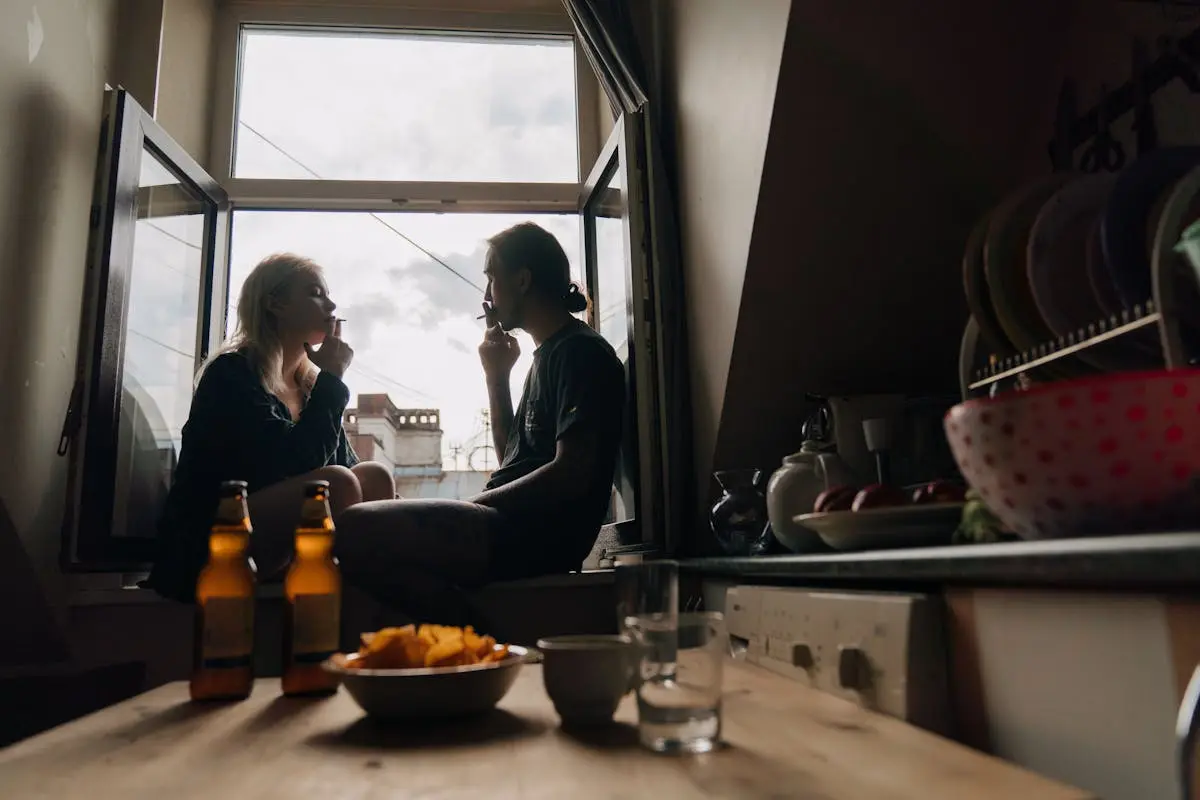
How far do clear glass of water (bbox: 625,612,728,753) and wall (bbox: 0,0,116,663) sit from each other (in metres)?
1.65

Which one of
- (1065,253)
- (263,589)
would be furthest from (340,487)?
(1065,253)

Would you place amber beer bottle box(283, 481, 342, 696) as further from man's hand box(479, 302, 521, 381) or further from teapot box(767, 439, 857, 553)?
man's hand box(479, 302, 521, 381)

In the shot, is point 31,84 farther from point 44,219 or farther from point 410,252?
point 410,252

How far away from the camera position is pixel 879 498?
1.08 m

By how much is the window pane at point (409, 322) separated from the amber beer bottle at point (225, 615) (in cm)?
165

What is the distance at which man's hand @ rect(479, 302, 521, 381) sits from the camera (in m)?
2.45

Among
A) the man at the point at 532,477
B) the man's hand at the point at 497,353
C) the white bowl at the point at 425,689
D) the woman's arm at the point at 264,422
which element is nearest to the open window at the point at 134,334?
the woman's arm at the point at 264,422

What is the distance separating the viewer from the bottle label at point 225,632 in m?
0.93

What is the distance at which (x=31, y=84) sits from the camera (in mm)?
1854

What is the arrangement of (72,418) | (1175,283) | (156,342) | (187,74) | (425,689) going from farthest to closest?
(187,74) → (156,342) → (72,418) → (1175,283) → (425,689)

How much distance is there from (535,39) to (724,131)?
142cm

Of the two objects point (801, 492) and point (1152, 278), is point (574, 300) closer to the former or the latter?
point (801, 492)

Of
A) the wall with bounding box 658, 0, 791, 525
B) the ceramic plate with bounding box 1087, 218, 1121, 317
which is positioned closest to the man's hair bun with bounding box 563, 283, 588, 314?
the wall with bounding box 658, 0, 791, 525

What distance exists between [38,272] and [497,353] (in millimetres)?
1104
